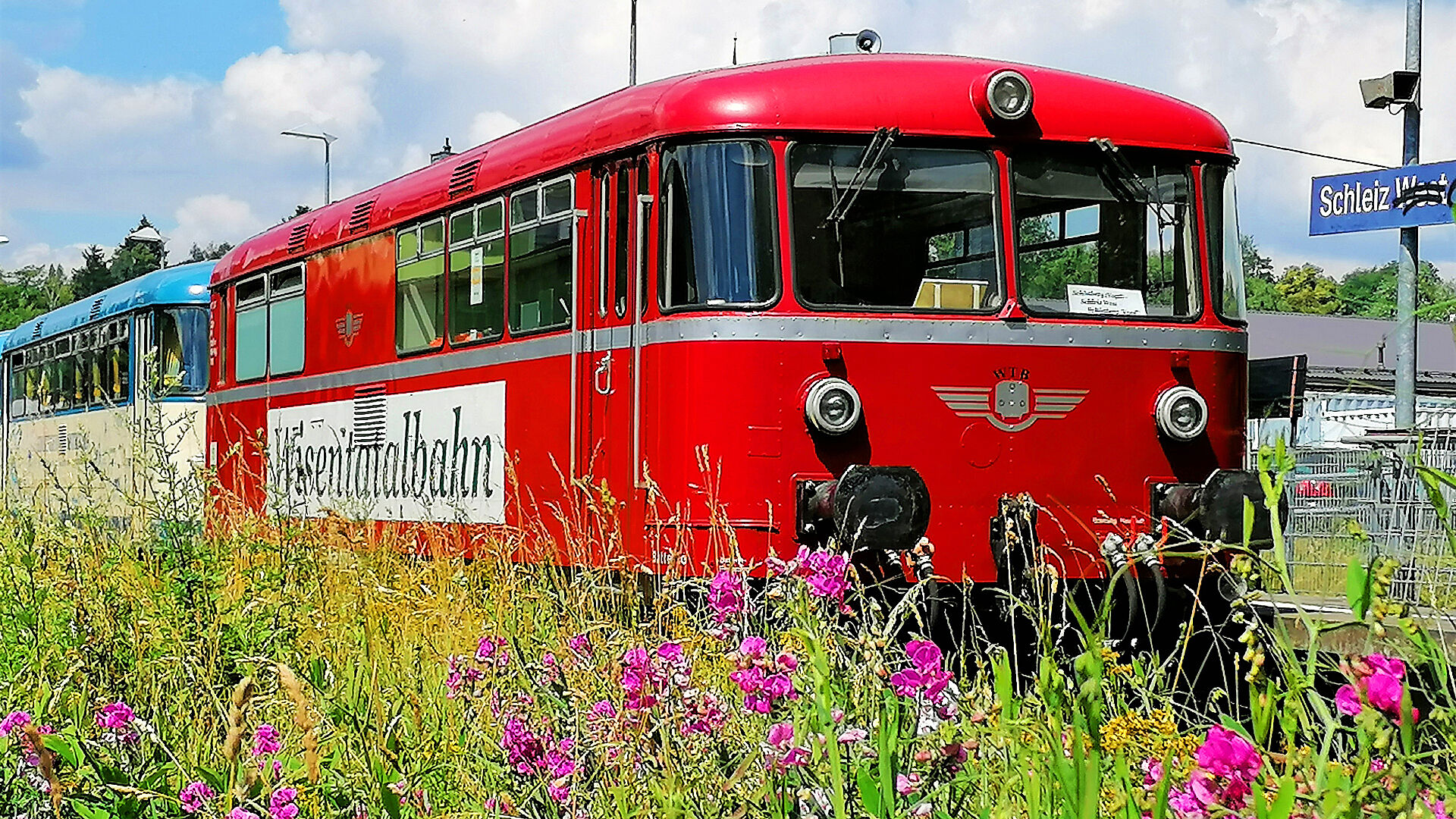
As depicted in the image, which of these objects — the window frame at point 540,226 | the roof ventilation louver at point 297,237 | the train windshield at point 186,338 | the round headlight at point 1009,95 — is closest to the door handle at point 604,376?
the window frame at point 540,226

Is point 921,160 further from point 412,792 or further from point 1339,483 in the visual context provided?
point 1339,483

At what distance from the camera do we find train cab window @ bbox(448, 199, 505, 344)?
9.43 meters

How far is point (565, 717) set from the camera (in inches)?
139

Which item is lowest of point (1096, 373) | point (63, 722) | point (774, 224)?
point (63, 722)

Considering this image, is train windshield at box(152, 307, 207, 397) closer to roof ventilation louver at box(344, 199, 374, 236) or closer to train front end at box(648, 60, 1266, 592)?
roof ventilation louver at box(344, 199, 374, 236)

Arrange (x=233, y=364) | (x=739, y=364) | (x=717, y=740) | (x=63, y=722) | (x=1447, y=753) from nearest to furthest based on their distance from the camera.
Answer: (x=1447, y=753) < (x=717, y=740) < (x=63, y=722) < (x=739, y=364) < (x=233, y=364)

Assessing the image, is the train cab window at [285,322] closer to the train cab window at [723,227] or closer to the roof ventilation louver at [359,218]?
the roof ventilation louver at [359,218]

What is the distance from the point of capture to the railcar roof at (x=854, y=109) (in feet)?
25.9

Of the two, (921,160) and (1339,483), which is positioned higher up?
(921,160)

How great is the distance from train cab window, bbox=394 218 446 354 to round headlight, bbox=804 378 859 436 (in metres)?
3.06

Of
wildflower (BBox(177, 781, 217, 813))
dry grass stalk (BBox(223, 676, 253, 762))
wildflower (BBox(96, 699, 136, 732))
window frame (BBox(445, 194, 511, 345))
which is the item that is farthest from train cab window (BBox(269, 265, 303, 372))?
dry grass stalk (BBox(223, 676, 253, 762))

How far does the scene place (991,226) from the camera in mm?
8172

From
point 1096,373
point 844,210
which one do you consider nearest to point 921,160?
point 844,210

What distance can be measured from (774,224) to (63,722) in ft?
13.0
